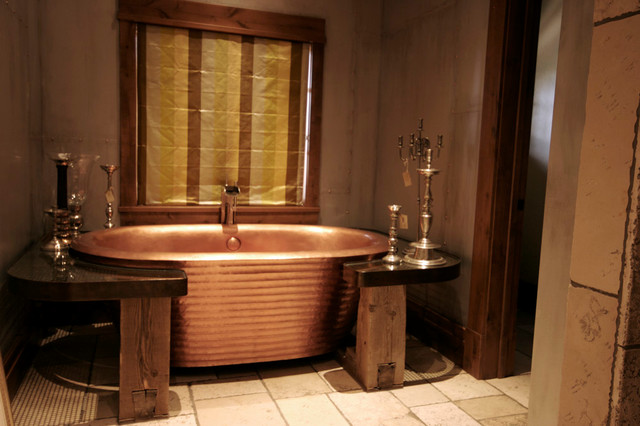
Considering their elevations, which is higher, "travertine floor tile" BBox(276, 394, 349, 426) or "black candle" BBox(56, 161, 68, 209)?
"black candle" BBox(56, 161, 68, 209)

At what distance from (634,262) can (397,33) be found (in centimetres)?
309

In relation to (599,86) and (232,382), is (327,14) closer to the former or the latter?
(232,382)

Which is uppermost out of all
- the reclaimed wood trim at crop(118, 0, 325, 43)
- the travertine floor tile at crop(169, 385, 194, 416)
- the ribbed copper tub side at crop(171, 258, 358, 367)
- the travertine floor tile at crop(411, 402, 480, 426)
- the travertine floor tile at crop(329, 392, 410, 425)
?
the reclaimed wood trim at crop(118, 0, 325, 43)

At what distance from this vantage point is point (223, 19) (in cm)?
355

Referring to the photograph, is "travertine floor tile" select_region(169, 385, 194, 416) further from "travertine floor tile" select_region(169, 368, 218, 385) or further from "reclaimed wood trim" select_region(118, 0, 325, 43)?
"reclaimed wood trim" select_region(118, 0, 325, 43)

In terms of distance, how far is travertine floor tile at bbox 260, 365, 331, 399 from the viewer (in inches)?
97.5

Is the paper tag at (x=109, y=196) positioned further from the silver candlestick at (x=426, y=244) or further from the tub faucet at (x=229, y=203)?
the silver candlestick at (x=426, y=244)

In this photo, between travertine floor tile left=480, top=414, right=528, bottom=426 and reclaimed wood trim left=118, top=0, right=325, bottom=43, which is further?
reclaimed wood trim left=118, top=0, right=325, bottom=43

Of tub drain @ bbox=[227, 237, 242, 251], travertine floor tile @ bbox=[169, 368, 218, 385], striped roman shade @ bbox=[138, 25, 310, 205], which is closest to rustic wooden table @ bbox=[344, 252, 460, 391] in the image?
travertine floor tile @ bbox=[169, 368, 218, 385]

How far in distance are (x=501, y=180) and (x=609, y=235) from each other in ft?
5.43

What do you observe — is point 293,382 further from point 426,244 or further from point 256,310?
point 426,244

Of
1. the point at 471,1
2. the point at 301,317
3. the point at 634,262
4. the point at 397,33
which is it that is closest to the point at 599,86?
the point at 634,262

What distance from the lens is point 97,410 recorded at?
7.34 feet

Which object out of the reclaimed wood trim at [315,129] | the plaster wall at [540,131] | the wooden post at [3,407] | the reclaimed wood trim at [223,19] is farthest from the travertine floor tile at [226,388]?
the plaster wall at [540,131]
